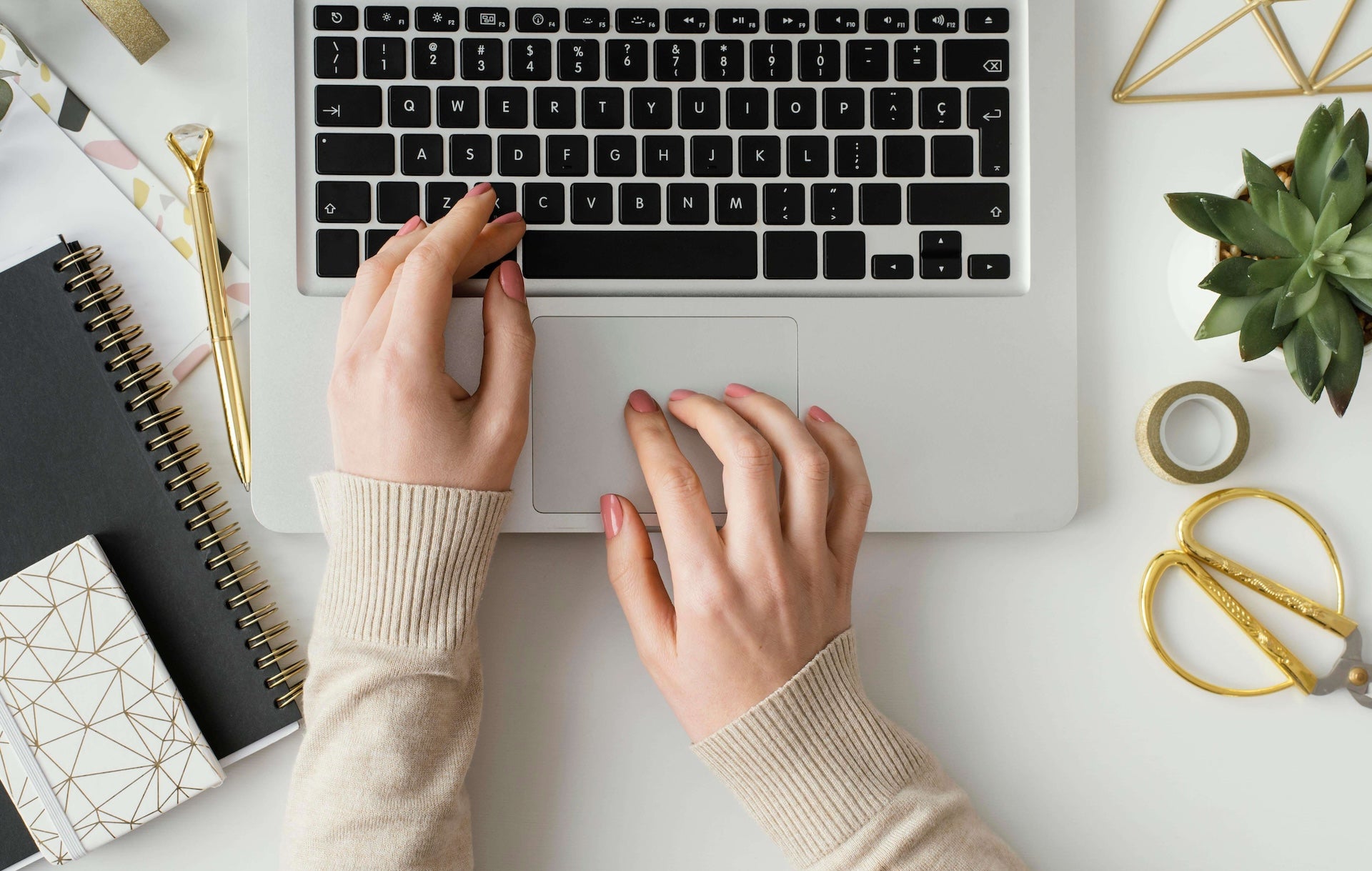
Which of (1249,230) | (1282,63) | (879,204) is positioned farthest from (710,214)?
(1282,63)

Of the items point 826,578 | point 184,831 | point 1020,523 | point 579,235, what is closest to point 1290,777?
point 1020,523

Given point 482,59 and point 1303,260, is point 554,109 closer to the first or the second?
point 482,59

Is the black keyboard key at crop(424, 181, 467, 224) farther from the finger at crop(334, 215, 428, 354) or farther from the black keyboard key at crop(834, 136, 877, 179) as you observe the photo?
the black keyboard key at crop(834, 136, 877, 179)

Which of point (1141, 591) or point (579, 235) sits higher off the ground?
point (579, 235)

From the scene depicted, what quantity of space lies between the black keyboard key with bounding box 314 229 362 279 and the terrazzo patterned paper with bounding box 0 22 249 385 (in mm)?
92

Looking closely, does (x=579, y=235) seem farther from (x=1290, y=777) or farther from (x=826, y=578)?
Result: (x=1290, y=777)

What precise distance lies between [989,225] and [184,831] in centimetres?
73

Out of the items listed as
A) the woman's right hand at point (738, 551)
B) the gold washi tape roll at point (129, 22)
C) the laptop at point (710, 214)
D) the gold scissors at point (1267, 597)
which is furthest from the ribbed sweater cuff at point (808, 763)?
the gold washi tape roll at point (129, 22)

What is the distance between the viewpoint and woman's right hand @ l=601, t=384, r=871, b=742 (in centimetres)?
53

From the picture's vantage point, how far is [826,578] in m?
0.56

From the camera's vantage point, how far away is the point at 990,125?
59 centimetres

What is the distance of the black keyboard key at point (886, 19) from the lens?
0.58 meters

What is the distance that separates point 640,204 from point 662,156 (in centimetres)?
4

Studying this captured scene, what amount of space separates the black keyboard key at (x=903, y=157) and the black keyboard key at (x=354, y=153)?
342 millimetres
